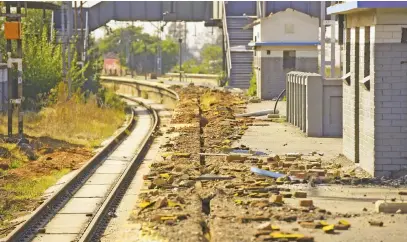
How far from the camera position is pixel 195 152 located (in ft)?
70.4

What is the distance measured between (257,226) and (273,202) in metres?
1.78

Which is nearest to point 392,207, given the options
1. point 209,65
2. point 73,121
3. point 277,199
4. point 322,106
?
point 277,199

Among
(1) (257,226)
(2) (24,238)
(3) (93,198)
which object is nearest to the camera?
(1) (257,226)

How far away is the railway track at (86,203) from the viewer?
14227mm

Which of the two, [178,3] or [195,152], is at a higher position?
[178,3]

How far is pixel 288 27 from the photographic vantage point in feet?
143

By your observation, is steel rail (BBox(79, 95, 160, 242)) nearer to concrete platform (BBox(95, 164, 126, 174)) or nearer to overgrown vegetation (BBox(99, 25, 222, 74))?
concrete platform (BBox(95, 164, 126, 174))

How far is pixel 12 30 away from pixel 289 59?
19064mm

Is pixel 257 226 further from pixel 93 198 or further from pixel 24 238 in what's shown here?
pixel 93 198

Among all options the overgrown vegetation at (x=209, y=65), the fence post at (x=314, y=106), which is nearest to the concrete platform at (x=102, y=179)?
the fence post at (x=314, y=106)

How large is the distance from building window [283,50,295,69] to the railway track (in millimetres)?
15687

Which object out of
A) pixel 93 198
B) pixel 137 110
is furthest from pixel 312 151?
pixel 137 110

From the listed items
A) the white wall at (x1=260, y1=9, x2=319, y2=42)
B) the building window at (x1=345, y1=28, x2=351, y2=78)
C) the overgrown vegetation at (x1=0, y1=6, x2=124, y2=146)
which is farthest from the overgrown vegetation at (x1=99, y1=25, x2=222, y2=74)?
the building window at (x1=345, y1=28, x2=351, y2=78)

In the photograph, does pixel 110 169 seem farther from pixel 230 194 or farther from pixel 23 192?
pixel 230 194
